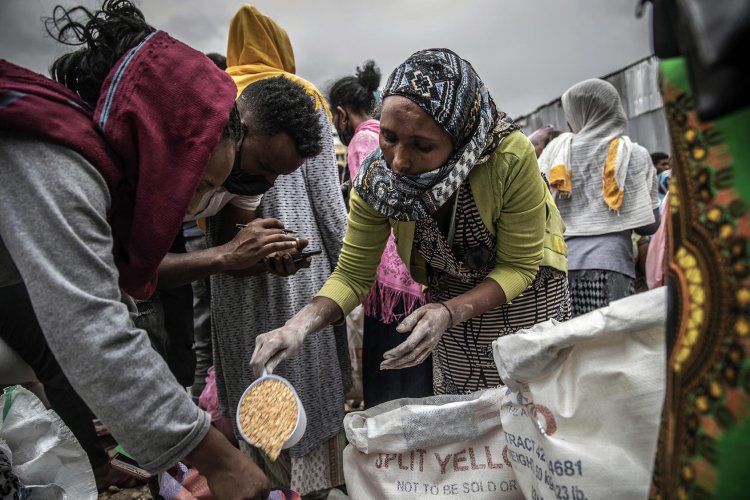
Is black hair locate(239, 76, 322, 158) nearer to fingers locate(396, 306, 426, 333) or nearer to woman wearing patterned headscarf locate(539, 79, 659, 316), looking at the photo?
fingers locate(396, 306, 426, 333)

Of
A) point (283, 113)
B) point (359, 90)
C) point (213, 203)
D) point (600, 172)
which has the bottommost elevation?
point (600, 172)

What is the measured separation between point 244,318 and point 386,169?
2.60ft

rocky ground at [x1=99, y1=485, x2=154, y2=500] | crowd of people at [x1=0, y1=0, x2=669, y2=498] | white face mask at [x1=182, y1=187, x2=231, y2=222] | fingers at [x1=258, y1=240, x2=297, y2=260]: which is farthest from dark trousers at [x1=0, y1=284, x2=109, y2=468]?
fingers at [x1=258, y1=240, x2=297, y2=260]

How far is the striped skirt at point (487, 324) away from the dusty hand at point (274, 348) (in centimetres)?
57

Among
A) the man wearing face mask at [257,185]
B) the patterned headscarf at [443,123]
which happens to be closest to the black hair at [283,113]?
the man wearing face mask at [257,185]

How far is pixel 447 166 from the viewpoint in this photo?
1.32 meters

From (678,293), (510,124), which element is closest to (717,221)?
(678,293)

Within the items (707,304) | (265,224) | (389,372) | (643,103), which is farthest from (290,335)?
(643,103)

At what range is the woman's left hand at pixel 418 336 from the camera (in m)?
1.23

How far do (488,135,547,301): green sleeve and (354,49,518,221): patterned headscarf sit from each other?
7 centimetres

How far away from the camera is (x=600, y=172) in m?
2.70

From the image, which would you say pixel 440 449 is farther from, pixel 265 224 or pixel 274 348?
pixel 265 224

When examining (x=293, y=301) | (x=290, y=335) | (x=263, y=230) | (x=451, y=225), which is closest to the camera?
(x=290, y=335)

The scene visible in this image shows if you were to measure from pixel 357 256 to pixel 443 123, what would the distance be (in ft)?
1.75
